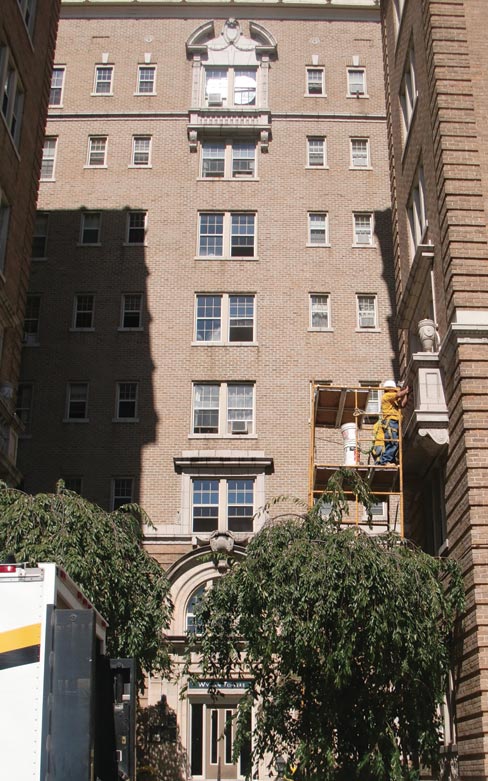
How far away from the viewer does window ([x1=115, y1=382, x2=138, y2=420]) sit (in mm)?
33375

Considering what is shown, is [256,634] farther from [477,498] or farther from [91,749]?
[91,749]

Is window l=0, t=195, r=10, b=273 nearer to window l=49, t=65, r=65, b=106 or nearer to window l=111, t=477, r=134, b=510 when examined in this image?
window l=111, t=477, r=134, b=510

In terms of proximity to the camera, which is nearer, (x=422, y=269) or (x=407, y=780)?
(x=407, y=780)

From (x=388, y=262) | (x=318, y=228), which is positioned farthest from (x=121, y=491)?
(x=388, y=262)

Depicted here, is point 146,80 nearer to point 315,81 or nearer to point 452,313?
point 315,81

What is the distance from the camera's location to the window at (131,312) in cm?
3478

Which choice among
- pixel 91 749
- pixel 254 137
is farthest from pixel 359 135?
pixel 91 749

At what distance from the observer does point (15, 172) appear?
79.6ft

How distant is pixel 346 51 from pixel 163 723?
27663 millimetres

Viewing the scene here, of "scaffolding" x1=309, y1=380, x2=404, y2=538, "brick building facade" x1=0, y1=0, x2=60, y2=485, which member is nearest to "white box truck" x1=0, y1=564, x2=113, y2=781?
"scaffolding" x1=309, y1=380, x2=404, y2=538

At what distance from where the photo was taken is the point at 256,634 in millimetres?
16531

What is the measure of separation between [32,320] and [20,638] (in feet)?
91.5

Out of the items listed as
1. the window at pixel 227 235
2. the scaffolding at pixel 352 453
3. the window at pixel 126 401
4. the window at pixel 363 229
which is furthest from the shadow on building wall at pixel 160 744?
the window at pixel 363 229

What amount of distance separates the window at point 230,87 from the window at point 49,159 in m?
6.49
